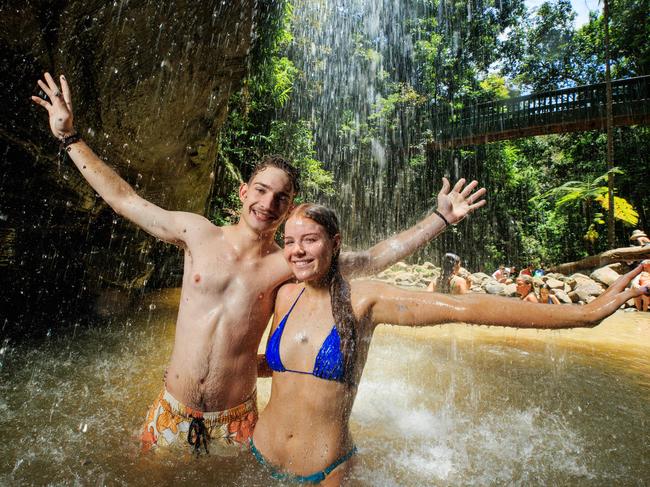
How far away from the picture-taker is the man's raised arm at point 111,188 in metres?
2.16

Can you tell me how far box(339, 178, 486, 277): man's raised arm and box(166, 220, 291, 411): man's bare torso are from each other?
16.6 inches

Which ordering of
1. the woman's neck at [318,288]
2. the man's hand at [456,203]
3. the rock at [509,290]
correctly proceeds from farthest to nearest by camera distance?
the rock at [509,290] → the man's hand at [456,203] → the woman's neck at [318,288]

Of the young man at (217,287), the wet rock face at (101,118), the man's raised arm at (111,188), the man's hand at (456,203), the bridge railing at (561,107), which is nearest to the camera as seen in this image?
the young man at (217,287)

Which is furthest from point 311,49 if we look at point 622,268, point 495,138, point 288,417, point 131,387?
point 288,417

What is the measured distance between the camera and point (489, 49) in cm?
2011

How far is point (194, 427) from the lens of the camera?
1990mm

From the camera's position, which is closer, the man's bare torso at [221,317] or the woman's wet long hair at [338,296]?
the woman's wet long hair at [338,296]

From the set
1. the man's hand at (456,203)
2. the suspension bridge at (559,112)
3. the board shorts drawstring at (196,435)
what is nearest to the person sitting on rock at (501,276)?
the suspension bridge at (559,112)

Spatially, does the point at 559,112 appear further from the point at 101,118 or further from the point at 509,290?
Result: the point at 101,118

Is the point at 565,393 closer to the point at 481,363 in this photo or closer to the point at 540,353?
the point at 481,363

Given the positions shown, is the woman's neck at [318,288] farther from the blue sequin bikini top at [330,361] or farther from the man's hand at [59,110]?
the man's hand at [59,110]

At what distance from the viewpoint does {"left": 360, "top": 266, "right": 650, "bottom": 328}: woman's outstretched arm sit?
152cm

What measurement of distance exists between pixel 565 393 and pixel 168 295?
766 cm

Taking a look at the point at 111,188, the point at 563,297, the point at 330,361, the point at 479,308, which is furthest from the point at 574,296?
the point at 111,188
